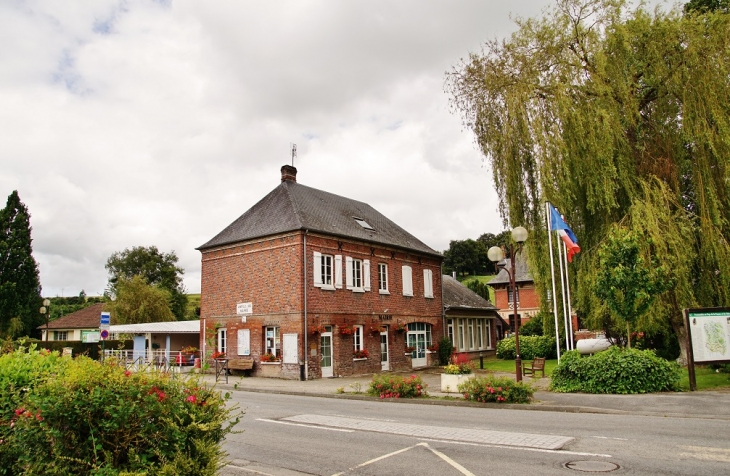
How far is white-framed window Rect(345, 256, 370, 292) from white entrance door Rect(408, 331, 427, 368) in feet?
15.5

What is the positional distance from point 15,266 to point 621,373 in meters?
42.5

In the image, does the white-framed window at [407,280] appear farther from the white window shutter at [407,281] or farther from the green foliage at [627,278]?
the green foliage at [627,278]

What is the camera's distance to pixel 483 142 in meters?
18.0

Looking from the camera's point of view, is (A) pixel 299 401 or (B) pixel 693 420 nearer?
(B) pixel 693 420

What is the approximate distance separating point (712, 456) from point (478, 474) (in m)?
3.28

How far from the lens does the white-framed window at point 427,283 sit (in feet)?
103

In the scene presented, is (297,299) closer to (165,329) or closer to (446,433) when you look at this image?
(165,329)

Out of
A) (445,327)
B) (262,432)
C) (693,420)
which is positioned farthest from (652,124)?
(445,327)

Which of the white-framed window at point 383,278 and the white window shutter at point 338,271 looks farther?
the white-framed window at point 383,278

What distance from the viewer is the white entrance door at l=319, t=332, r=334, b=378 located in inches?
942

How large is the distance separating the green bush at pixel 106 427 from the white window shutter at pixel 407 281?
2487 cm

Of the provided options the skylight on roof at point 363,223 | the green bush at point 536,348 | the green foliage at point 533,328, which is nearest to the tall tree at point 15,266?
the skylight on roof at point 363,223

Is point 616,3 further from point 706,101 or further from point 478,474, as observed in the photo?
point 478,474

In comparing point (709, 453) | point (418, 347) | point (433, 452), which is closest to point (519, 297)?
point (418, 347)
